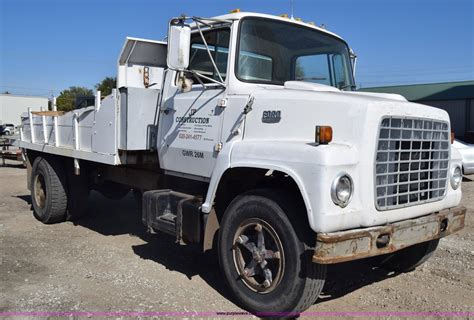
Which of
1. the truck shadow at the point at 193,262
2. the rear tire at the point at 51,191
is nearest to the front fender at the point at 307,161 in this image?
the truck shadow at the point at 193,262

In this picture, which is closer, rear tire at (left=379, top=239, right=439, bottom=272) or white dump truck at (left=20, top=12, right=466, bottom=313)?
white dump truck at (left=20, top=12, right=466, bottom=313)

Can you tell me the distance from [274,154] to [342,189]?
2.07ft

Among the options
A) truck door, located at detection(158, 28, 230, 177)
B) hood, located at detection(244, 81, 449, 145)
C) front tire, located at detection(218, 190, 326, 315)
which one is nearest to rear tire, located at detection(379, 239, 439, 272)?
hood, located at detection(244, 81, 449, 145)

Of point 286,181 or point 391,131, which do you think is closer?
point 391,131

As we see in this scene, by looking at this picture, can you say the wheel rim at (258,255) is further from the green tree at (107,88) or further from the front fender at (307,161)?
the green tree at (107,88)

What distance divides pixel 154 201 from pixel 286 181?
171 centimetres

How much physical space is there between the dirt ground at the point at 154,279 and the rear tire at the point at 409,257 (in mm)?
98

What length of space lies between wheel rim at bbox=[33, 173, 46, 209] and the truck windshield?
15.4ft

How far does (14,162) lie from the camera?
1848 cm

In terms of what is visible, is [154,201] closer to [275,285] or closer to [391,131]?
[275,285]

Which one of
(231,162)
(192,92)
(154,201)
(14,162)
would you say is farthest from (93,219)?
(14,162)

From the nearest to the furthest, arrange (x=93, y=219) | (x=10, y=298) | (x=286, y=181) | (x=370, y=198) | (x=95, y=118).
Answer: (x=370, y=198)
(x=286, y=181)
(x=10, y=298)
(x=95, y=118)
(x=93, y=219)

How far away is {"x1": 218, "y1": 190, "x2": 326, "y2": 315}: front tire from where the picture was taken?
3.67m

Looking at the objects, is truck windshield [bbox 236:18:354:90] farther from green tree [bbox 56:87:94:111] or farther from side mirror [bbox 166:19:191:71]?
green tree [bbox 56:87:94:111]
